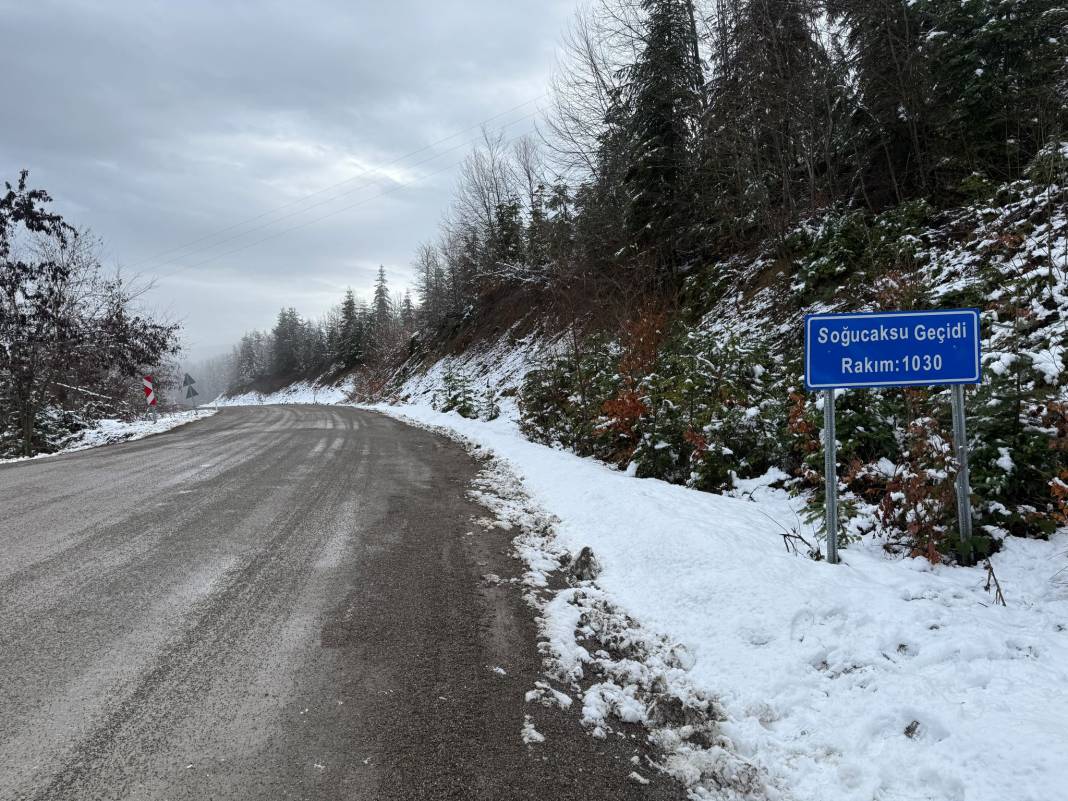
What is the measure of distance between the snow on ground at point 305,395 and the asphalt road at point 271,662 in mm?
44012

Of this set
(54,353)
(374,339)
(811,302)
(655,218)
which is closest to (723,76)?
(655,218)

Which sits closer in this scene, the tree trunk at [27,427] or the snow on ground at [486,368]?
the tree trunk at [27,427]

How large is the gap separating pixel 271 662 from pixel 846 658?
Result: 3.25 metres

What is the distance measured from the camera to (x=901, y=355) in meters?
3.86

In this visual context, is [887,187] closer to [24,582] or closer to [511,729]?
[511,729]

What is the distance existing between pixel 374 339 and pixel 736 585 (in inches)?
2325

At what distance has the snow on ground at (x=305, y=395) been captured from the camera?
179 feet

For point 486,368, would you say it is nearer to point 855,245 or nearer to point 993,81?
point 855,245

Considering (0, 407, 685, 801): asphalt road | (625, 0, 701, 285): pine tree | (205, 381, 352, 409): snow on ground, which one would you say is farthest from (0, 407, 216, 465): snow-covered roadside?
(205, 381, 352, 409): snow on ground

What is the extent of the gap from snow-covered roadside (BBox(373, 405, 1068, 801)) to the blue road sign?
4.70 feet

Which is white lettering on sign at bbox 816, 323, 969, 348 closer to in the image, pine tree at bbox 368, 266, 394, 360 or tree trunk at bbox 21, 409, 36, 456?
tree trunk at bbox 21, 409, 36, 456

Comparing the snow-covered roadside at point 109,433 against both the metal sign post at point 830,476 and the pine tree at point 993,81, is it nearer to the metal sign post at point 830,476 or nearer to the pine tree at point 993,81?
the metal sign post at point 830,476

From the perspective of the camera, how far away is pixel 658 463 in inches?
316

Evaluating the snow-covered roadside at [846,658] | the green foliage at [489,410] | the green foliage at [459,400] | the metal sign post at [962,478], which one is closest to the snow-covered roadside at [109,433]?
the green foliage at [459,400]
